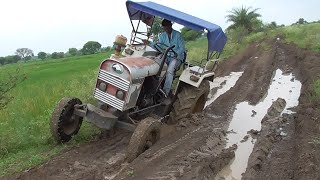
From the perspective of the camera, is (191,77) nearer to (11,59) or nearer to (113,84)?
(113,84)

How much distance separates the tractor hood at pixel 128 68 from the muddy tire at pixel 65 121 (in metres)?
0.92

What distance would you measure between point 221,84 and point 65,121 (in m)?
8.16

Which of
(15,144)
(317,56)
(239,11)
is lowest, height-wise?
(15,144)

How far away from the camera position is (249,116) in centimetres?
1043

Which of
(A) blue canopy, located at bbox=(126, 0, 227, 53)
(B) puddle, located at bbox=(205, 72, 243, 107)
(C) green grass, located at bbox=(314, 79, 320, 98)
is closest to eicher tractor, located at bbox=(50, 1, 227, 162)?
(A) blue canopy, located at bbox=(126, 0, 227, 53)

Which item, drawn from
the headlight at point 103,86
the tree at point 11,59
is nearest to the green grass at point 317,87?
the headlight at point 103,86

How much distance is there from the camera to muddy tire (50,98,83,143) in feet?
24.6

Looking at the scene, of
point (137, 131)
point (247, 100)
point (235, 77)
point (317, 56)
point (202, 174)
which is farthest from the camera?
point (317, 56)

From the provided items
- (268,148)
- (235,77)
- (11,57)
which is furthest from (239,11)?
(268,148)

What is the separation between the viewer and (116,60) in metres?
7.35

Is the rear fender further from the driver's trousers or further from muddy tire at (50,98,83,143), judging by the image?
muddy tire at (50,98,83,143)

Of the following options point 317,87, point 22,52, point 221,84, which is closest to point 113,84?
point 317,87

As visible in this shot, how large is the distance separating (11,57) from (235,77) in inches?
1764

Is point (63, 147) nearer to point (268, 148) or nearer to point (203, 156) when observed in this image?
point (203, 156)
